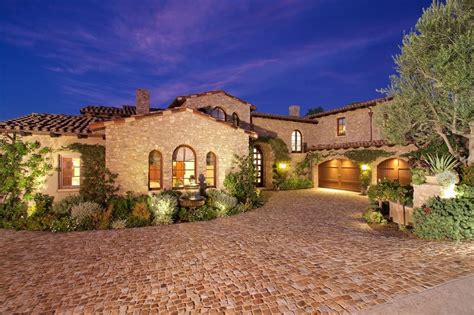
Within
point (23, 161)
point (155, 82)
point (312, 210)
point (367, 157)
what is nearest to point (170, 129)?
point (23, 161)

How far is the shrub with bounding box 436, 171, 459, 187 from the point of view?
6516 mm

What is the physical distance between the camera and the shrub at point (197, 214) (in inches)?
355

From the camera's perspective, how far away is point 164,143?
34.0ft

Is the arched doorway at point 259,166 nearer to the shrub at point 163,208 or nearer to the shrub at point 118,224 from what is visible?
the shrub at point 163,208

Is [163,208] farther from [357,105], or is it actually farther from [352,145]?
[357,105]

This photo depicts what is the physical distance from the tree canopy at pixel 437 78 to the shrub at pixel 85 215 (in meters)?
12.0

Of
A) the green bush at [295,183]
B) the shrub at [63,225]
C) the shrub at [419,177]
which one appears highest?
the shrub at [419,177]

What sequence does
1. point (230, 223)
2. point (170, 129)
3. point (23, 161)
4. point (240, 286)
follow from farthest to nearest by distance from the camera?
point (170, 129)
point (23, 161)
point (230, 223)
point (240, 286)

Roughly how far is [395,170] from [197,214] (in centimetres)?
1381

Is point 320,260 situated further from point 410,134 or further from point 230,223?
point 410,134

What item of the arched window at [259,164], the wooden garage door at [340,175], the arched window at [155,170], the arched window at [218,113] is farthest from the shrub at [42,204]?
the wooden garage door at [340,175]

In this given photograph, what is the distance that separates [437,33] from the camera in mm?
7250

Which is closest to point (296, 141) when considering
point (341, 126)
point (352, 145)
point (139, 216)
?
point (341, 126)

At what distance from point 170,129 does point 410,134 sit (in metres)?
10.3
